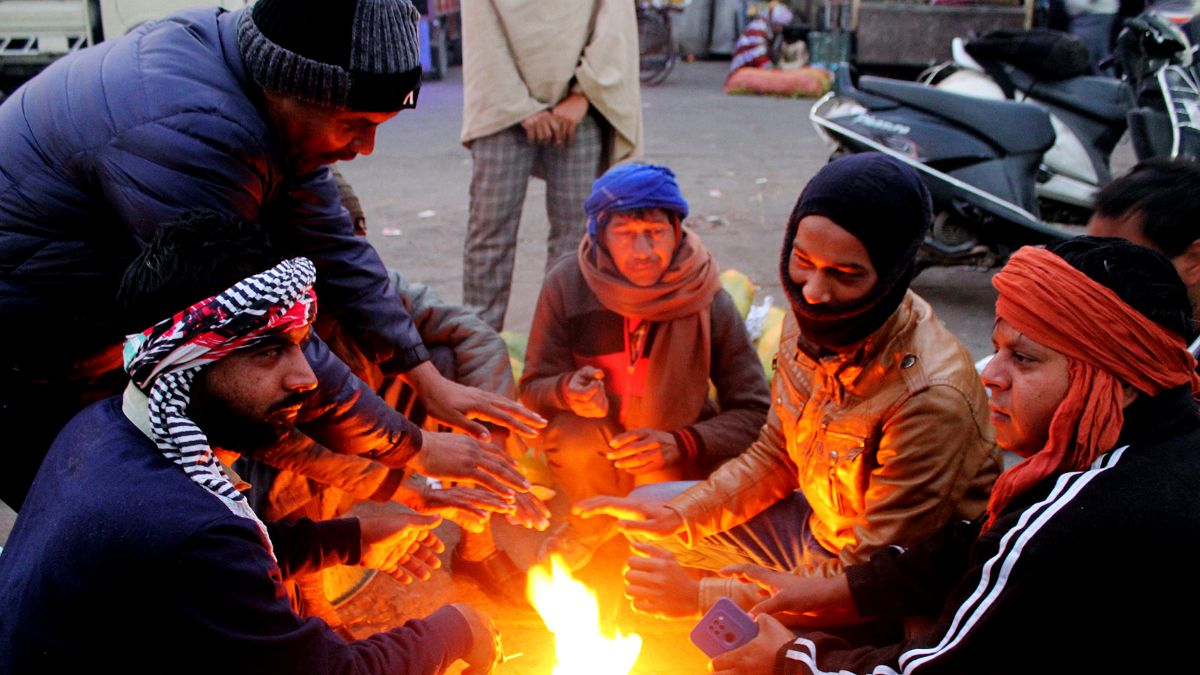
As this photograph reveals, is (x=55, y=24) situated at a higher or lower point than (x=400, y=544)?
higher

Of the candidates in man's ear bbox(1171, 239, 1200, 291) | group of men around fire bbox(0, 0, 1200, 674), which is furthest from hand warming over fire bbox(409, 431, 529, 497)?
man's ear bbox(1171, 239, 1200, 291)

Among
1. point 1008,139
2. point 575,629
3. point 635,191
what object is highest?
point 635,191

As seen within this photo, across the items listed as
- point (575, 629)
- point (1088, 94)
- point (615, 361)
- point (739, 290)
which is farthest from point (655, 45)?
point (575, 629)

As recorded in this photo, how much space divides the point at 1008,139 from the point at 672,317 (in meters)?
3.35

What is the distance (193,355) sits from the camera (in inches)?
77.9

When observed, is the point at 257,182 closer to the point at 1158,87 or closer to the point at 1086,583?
the point at 1086,583

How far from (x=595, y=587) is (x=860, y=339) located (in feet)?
5.05

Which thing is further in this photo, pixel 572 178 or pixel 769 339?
pixel 572 178

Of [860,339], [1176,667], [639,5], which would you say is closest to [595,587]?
[860,339]

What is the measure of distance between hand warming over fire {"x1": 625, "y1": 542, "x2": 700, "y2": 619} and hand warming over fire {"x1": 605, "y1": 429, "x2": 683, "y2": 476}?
773 millimetres

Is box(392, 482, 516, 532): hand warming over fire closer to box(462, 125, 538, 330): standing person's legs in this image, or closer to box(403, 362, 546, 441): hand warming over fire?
box(403, 362, 546, 441): hand warming over fire

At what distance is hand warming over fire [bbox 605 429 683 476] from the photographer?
3.70m

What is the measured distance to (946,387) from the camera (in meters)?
2.67

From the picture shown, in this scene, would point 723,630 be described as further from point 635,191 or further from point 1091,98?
point 1091,98
